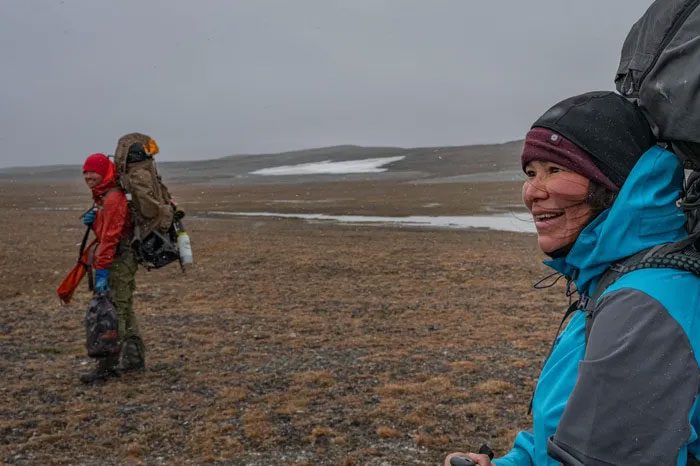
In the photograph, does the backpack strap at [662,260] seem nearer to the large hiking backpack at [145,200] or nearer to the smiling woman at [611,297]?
the smiling woman at [611,297]

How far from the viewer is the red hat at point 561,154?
193cm

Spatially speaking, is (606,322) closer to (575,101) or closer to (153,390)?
(575,101)

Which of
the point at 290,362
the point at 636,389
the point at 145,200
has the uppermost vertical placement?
the point at 145,200

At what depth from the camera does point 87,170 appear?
774 cm

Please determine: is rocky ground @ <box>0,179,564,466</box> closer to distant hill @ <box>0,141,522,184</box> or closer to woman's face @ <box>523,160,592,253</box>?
woman's face @ <box>523,160,592,253</box>

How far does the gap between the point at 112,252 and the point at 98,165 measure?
1.06 meters

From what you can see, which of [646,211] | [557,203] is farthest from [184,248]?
[646,211]

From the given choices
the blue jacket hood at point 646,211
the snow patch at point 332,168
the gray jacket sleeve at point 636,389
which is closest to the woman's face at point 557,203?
the blue jacket hood at point 646,211

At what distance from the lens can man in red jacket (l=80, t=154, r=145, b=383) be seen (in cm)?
774

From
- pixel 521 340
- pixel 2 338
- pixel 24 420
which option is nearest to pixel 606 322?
pixel 24 420

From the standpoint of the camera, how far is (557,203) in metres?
2.01

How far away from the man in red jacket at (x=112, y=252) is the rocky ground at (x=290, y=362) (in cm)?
34

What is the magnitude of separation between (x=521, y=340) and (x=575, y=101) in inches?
331

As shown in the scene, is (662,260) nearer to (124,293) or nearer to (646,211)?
(646,211)
